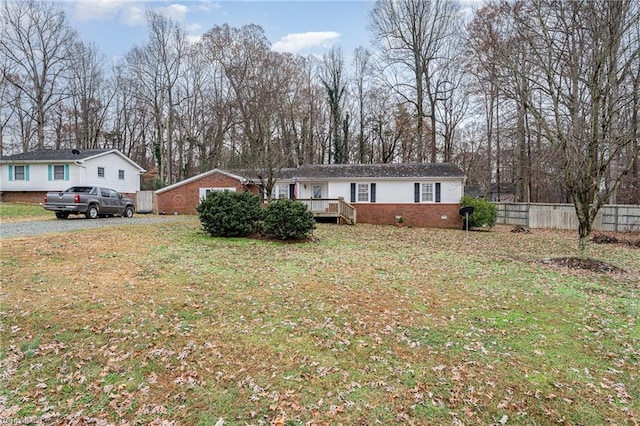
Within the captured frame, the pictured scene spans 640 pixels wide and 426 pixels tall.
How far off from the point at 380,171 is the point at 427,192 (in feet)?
11.4

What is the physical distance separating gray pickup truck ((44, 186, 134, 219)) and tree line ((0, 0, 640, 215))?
7606 millimetres

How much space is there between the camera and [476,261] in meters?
11.1

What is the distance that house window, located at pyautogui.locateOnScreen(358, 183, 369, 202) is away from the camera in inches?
932

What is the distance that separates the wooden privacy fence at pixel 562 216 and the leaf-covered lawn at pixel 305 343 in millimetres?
14417

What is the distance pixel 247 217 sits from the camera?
13711 mm

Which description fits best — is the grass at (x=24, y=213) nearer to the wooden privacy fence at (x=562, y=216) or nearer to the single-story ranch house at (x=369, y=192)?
the single-story ranch house at (x=369, y=192)

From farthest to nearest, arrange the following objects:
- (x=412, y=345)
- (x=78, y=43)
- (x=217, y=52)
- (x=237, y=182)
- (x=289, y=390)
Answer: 1. (x=78, y=43)
2. (x=217, y=52)
3. (x=237, y=182)
4. (x=412, y=345)
5. (x=289, y=390)

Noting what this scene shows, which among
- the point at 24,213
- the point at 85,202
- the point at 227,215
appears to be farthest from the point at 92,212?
the point at 227,215

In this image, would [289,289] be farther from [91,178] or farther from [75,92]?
[75,92]

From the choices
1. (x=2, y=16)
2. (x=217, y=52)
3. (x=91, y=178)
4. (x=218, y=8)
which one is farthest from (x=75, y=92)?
(x=218, y=8)

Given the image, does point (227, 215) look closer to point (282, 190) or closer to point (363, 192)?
point (363, 192)

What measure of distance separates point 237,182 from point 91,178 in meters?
11.1

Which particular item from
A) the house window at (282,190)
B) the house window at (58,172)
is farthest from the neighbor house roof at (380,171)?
the house window at (58,172)

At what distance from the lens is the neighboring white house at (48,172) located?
82.3 feet
